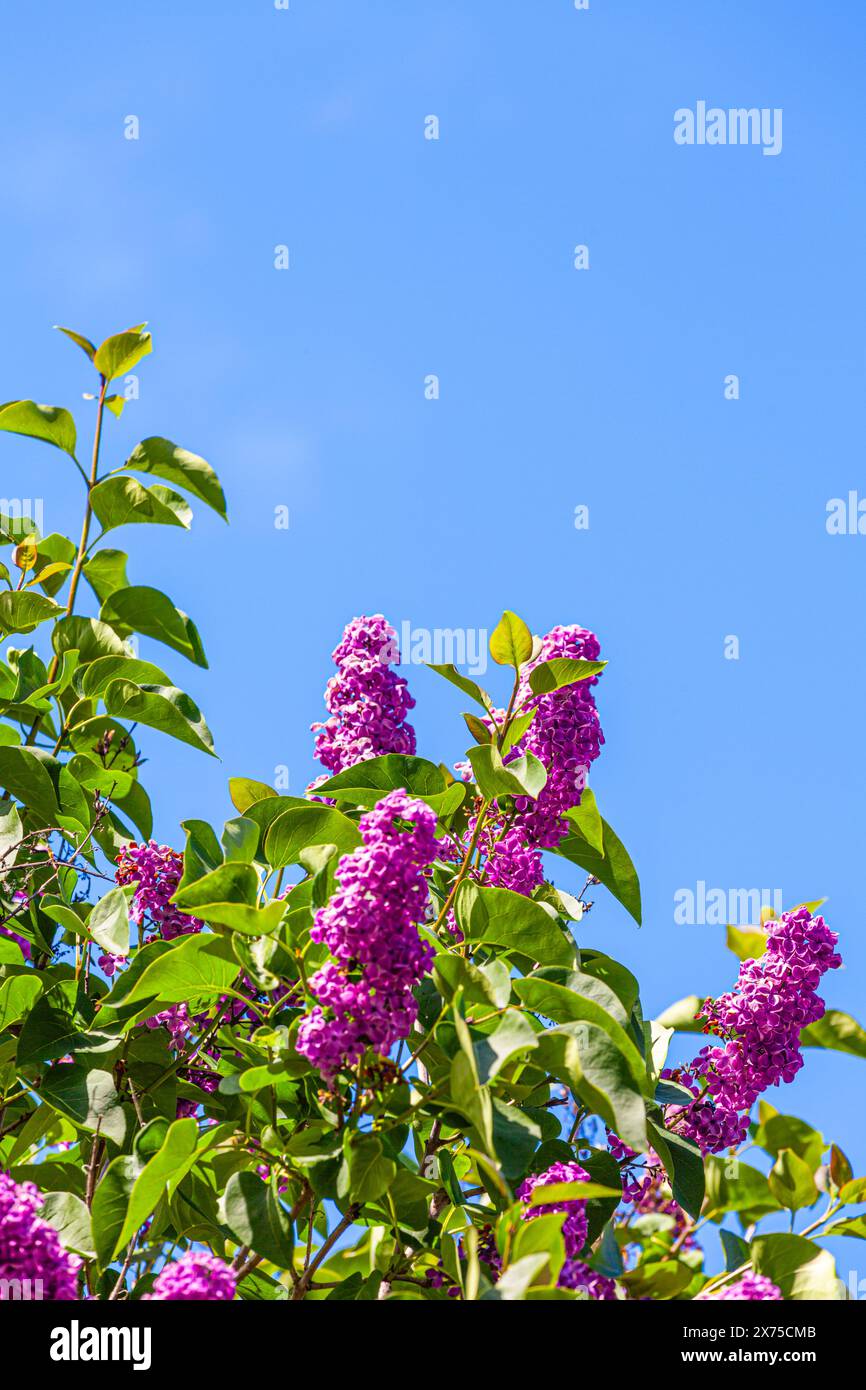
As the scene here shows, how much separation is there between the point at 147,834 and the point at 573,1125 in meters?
1.29

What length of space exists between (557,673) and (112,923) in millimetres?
934

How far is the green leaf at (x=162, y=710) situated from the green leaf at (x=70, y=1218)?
1070 mm

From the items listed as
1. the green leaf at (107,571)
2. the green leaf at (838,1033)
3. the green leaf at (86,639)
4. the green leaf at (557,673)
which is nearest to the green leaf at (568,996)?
the green leaf at (557,673)

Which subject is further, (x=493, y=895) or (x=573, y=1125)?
(x=573, y=1125)

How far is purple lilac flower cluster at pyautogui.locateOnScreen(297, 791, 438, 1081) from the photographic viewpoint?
2.04m

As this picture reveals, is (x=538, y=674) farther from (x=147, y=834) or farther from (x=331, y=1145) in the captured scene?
(x=147, y=834)

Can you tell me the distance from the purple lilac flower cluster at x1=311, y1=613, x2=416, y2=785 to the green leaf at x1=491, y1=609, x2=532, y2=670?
0.27 meters

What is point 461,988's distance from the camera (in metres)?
2.09

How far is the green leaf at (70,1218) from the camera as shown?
2.33m

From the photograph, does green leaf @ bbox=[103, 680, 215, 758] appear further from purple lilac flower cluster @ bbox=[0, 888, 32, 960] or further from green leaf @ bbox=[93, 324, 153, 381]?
green leaf @ bbox=[93, 324, 153, 381]

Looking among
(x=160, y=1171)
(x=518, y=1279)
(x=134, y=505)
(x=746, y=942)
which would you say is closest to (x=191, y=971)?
(x=160, y=1171)

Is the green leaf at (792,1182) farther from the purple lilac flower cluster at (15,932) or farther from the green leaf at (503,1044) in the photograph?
the purple lilac flower cluster at (15,932)
